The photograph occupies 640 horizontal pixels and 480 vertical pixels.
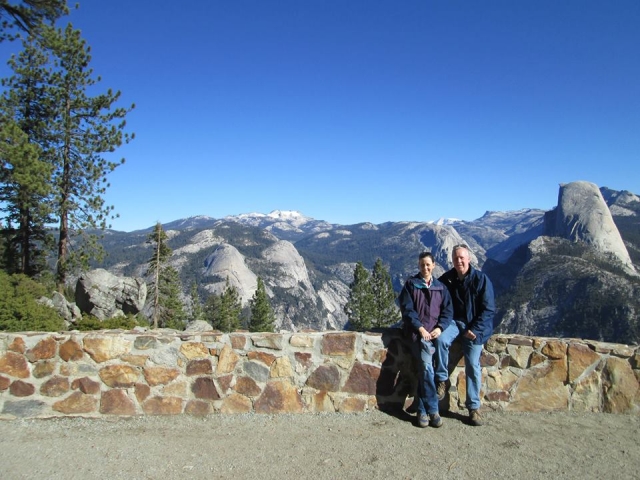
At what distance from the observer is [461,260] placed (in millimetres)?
5359

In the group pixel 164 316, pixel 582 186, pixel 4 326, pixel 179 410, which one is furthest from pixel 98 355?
pixel 582 186

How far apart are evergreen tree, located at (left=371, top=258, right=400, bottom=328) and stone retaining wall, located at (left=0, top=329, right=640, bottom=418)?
4578 centimetres

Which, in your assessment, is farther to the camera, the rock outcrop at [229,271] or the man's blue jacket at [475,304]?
the rock outcrop at [229,271]

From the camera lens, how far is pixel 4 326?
9609 mm

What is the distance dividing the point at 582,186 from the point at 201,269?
142323mm

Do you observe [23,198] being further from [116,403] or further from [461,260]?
[461,260]

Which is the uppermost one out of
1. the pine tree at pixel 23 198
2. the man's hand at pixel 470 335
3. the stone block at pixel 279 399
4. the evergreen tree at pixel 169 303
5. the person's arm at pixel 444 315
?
the pine tree at pixel 23 198

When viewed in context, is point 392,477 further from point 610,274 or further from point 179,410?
point 610,274

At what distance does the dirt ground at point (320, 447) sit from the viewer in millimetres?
4082

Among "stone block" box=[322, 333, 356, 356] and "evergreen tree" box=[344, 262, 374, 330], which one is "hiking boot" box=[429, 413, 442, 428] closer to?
"stone block" box=[322, 333, 356, 356]

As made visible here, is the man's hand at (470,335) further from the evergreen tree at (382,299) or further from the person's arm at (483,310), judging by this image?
the evergreen tree at (382,299)

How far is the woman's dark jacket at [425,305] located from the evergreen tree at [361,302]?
147 ft

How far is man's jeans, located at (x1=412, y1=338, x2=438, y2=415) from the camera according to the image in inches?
203

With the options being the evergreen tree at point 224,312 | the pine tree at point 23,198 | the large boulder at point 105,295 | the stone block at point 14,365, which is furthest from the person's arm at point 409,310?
the evergreen tree at point 224,312
